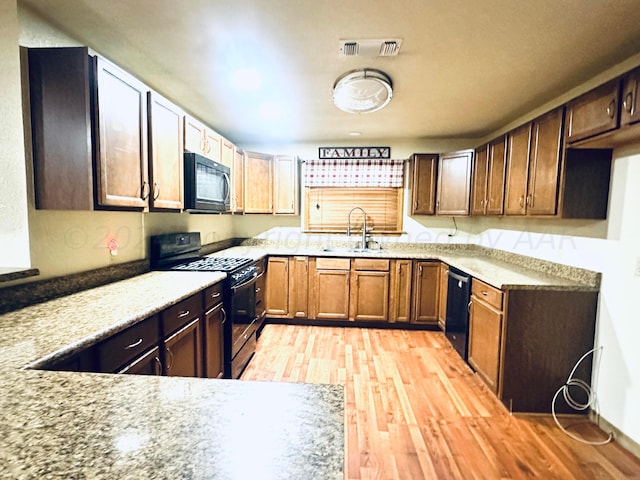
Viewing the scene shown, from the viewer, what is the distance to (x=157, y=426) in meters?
0.66

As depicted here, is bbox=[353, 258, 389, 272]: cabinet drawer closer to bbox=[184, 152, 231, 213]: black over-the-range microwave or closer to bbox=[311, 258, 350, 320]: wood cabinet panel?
bbox=[311, 258, 350, 320]: wood cabinet panel

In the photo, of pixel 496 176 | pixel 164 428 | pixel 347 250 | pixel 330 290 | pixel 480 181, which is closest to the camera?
pixel 164 428

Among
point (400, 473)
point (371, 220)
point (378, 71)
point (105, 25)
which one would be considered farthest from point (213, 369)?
point (371, 220)

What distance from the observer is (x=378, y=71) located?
2068mm

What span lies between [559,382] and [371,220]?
2.54m

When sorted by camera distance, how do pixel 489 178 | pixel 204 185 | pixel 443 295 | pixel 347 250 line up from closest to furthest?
pixel 204 185 → pixel 489 178 → pixel 443 295 → pixel 347 250

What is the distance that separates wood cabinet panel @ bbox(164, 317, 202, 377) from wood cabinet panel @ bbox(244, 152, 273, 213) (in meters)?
2.02

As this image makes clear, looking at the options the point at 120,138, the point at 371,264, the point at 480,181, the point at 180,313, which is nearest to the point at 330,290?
the point at 371,264

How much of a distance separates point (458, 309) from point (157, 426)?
2.84 metres

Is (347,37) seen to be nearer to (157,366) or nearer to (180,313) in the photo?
(180,313)

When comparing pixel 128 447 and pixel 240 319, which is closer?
pixel 128 447

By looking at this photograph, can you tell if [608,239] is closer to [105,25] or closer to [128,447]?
[128,447]

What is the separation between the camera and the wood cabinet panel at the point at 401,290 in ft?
11.7

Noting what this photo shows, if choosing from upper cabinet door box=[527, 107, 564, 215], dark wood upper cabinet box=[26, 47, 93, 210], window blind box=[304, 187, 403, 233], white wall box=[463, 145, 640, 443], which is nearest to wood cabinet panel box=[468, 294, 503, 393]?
white wall box=[463, 145, 640, 443]
